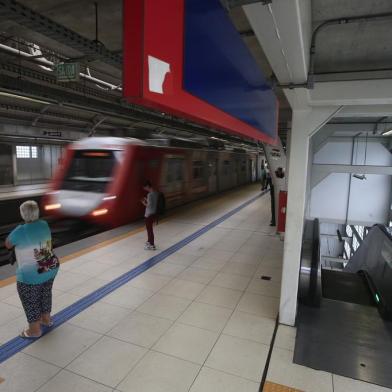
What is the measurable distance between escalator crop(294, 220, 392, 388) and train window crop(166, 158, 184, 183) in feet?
15.4

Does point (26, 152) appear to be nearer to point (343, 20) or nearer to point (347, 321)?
point (347, 321)

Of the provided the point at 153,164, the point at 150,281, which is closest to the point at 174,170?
the point at 153,164

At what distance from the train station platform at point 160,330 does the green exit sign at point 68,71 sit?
9.63 ft

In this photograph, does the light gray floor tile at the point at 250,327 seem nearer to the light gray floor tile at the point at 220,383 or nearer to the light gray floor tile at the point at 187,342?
the light gray floor tile at the point at 187,342

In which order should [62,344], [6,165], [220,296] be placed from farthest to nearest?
[6,165], [220,296], [62,344]

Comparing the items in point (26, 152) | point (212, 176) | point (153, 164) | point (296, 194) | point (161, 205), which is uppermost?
point (26, 152)

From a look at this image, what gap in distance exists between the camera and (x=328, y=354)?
3.11 m

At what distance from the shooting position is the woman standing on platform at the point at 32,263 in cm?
298

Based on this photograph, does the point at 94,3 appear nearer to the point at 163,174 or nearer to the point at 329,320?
Result: the point at 329,320

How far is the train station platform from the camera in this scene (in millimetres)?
2664

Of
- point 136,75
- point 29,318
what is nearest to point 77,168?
point 29,318

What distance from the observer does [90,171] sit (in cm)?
736

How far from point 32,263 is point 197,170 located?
8607 mm

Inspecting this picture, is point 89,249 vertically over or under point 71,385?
over
